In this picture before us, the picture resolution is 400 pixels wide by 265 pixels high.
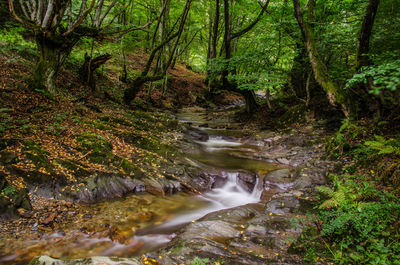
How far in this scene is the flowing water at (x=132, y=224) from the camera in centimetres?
336

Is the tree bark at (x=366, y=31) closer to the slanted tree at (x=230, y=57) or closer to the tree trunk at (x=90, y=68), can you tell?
the slanted tree at (x=230, y=57)

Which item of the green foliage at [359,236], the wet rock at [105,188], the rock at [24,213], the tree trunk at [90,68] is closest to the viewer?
the green foliage at [359,236]

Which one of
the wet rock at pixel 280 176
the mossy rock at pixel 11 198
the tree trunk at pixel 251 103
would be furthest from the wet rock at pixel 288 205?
the tree trunk at pixel 251 103

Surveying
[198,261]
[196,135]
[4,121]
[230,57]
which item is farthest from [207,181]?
[230,57]

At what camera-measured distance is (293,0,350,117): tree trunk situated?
7.86 m

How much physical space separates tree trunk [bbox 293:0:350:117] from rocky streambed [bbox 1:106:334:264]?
161 centimetres

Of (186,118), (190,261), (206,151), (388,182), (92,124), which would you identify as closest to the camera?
(190,261)

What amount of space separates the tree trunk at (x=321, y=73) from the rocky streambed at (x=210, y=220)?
1.61 m

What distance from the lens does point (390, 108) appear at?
21.9 ft

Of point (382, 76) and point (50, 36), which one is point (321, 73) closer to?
point (382, 76)

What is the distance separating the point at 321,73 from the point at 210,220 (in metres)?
7.14

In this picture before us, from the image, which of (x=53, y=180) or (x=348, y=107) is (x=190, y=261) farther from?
(x=348, y=107)

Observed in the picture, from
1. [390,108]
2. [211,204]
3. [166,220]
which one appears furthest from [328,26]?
[166,220]

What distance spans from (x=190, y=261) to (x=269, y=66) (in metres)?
10.4
